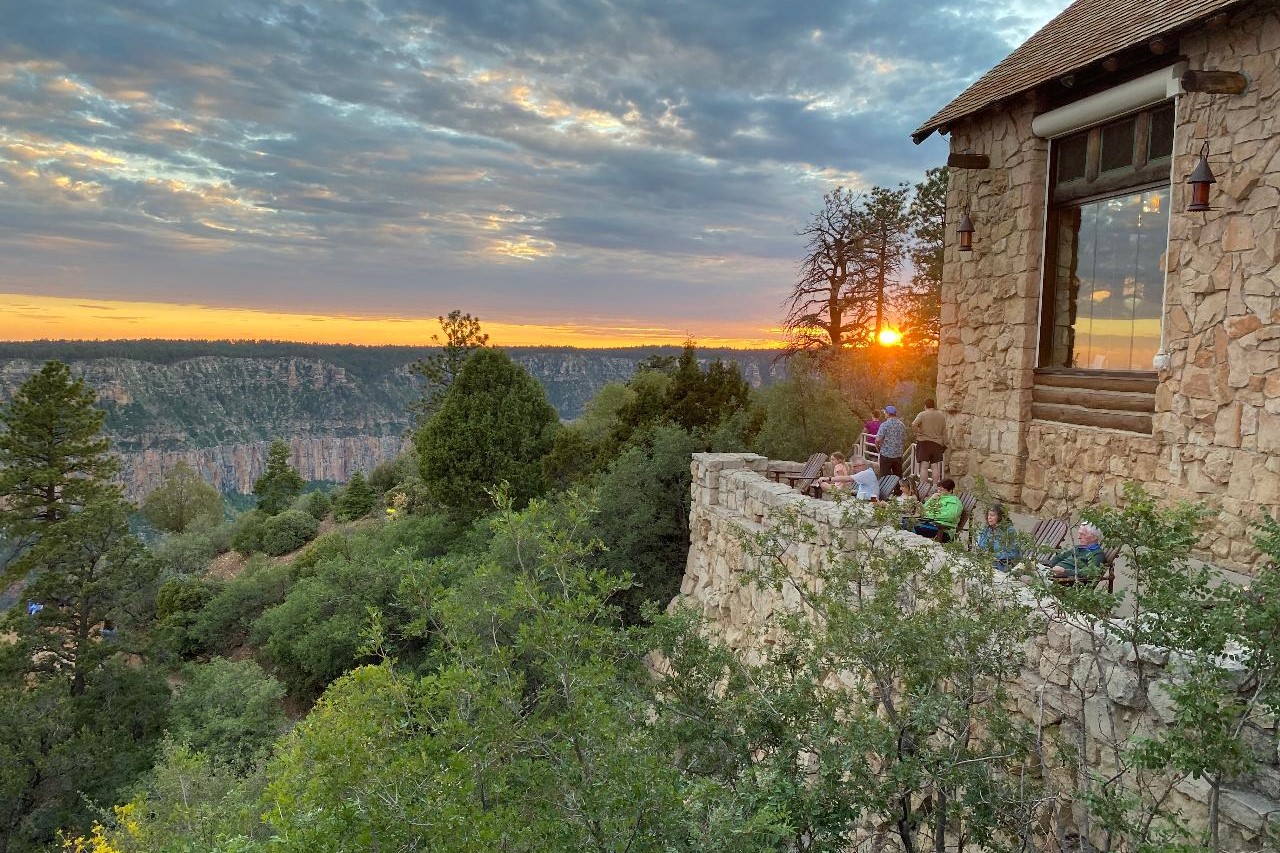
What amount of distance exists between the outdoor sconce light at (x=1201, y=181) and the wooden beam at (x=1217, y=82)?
1.51 ft

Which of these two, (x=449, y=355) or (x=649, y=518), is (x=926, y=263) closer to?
(x=649, y=518)

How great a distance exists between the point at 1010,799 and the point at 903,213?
19.1 metres

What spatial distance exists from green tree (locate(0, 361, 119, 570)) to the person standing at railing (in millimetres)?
21342

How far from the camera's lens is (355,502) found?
37344mm

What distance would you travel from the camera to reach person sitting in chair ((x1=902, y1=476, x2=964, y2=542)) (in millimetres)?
7090

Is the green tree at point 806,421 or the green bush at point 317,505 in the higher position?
the green tree at point 806,421

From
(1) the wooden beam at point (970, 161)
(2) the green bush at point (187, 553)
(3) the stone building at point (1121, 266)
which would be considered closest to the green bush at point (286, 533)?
(2) the green bush at point (187, 553)

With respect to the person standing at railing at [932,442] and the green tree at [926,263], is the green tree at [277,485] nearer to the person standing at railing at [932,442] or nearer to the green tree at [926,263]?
the green tree at [926,263]

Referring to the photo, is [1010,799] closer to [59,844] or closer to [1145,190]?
[1145,190]

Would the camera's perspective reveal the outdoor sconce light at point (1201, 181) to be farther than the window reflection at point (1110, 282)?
No

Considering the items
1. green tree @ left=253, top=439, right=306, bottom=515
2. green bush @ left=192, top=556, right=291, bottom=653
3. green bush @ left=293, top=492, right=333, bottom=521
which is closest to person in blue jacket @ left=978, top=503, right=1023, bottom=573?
green bush @ left=192, top=556, right=291, bottom=653

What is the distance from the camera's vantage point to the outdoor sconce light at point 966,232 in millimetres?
9055

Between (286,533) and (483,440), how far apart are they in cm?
1747

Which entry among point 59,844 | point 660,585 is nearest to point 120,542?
point 59,844
